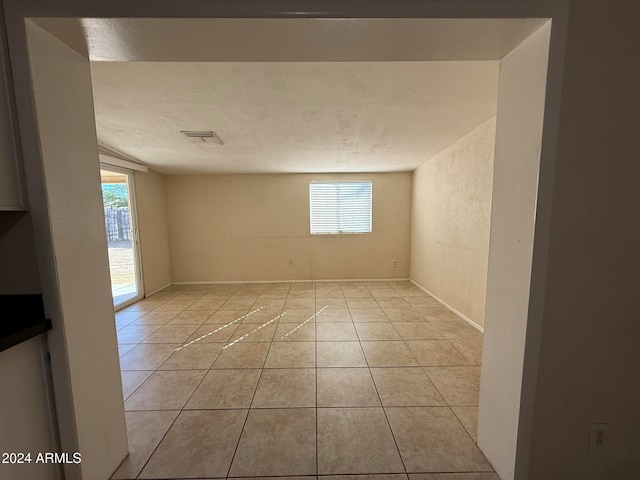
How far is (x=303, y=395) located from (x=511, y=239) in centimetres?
168

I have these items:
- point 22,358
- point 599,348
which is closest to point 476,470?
point 599,348

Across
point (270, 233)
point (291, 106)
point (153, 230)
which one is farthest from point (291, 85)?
point (153, 230)

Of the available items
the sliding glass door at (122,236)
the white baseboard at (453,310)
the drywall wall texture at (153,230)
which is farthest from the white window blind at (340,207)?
the sliding glass door at (122,236)

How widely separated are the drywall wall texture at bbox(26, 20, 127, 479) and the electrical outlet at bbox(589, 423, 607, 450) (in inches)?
90.3

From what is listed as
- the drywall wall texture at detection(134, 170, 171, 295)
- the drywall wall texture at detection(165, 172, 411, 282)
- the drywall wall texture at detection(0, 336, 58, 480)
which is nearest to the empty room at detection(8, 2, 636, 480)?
the drywall wall texture at detection(0, 336, 58, 480)

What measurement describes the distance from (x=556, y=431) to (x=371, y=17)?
6.29ft

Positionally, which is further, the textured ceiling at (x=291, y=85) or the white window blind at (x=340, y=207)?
the white window blind at (x=340, y=207)

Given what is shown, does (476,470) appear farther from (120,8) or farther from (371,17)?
(120,8)

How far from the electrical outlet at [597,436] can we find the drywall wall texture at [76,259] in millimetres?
2294

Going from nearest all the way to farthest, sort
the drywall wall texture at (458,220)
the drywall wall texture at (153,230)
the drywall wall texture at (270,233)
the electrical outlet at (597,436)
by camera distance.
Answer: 1. the electrical outlet at (597,436)
2. the drywall wall texture at (458,220)
3. the drywall wall texture at (153,230)
4. the drywall wall texture at (270,233)

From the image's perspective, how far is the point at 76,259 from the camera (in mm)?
1068

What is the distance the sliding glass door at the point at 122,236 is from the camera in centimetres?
375

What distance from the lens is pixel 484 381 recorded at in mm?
1300

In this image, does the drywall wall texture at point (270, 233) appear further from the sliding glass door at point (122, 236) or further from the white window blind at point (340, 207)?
the sliding glass door at point (122, 236)
